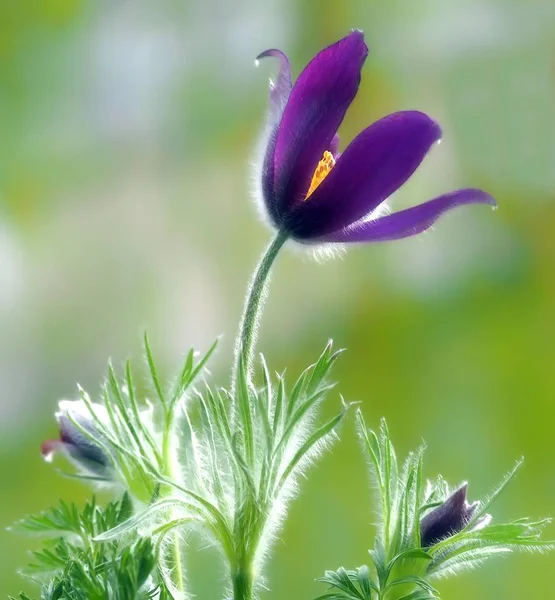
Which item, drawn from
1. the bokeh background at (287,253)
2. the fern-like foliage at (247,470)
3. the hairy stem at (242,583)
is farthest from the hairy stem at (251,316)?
the bokeh background at (287,253)

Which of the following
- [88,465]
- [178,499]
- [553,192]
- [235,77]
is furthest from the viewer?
[235,77]

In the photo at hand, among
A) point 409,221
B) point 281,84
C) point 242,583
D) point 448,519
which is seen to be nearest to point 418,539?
point 448,519

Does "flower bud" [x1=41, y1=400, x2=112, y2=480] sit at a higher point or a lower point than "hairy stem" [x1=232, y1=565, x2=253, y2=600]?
higher

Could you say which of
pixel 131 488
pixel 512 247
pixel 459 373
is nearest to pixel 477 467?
pixel 459 373

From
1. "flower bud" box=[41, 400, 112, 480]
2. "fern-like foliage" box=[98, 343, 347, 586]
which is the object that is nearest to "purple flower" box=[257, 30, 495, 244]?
"fern-like foliage" box=[98, 343, 347, 586]

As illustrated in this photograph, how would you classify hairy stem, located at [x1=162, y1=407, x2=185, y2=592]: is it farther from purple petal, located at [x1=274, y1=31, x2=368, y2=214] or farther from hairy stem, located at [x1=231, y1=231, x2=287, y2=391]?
purple petal, located at [x1=274, y1=31, x2=368, y2=214]

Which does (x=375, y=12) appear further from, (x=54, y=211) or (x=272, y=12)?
(x=54, y=211)

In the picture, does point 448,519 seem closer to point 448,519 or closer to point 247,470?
point 448,519
